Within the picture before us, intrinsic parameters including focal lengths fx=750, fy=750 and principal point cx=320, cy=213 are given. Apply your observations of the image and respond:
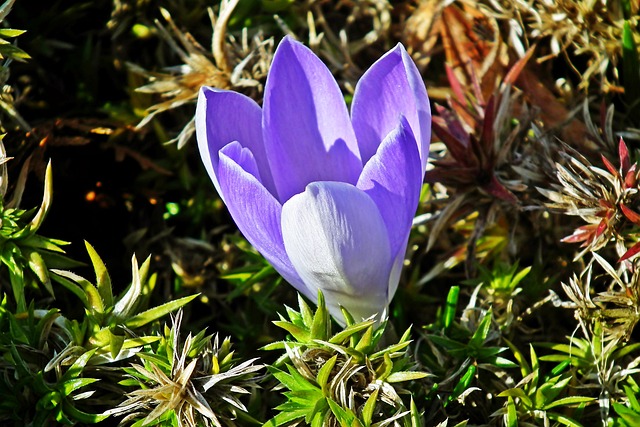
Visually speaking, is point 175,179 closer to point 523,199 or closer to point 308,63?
point 308,63

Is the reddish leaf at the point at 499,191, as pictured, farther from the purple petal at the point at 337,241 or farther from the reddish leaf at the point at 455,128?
the purple petal at the point at 337,241

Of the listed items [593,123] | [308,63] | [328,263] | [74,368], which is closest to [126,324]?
[74,368]

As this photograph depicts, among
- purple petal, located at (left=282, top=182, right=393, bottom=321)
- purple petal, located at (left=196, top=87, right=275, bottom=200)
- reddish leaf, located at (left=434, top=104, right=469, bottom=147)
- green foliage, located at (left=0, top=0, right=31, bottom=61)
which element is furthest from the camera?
reddish leaf, located at (left=434, top=104, right=469, bottom=147)

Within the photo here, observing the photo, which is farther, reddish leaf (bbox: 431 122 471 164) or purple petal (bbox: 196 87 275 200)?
reddish leaf (bbox: 431 122 471 164)

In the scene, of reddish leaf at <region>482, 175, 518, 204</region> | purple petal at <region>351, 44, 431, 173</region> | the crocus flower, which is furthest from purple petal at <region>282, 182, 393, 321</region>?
reddish leaf at <region>482, 175, 518, 204</region>

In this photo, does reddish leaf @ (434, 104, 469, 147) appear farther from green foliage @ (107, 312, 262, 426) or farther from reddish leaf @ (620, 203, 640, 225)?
green foliage @ (107, 312, 262, 426)

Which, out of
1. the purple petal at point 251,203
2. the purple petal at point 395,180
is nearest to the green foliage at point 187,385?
the purple petal at point 251,203

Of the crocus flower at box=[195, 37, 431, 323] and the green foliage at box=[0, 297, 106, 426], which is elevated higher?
the crocus flower at box=[195, 37, 431, 323]
